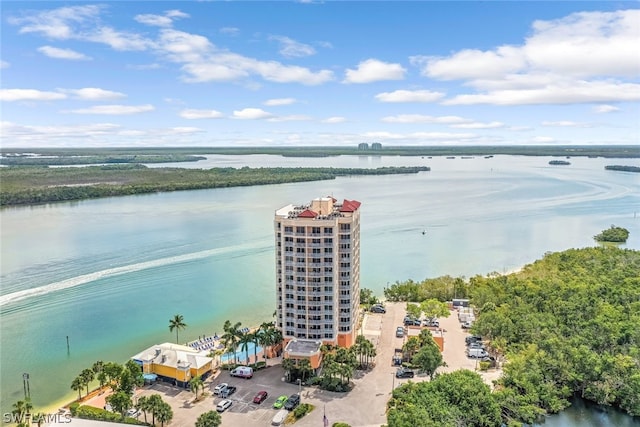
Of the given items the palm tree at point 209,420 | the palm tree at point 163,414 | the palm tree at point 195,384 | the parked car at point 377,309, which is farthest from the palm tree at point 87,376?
the parked car at point 377,309

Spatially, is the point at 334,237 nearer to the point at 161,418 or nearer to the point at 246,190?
the point at 161,418

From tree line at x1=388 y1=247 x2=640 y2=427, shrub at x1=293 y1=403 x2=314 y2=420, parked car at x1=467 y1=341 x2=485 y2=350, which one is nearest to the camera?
tree line at x1=388 y1=247 x2=640 y2=427

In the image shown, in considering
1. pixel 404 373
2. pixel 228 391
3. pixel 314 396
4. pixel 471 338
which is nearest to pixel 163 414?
pixel 228 391

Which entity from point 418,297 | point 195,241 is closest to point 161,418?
point 418,297

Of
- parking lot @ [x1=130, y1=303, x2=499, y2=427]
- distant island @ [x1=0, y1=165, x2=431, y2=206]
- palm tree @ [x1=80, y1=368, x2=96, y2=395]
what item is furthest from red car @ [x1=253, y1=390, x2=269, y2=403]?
distant island @ [x1=0, y1=165, x2=431, y2=206]

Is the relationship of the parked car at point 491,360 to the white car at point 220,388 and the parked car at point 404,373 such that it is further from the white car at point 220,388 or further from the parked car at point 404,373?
the white car at point 220,388

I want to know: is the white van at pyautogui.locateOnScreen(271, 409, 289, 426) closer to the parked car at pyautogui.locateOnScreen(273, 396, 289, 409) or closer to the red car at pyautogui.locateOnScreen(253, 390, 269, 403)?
the parked car at pyautogui.locateOnScreen(273, 396, 289, 409)

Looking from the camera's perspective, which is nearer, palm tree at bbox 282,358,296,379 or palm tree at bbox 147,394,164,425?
palm tree at bbox 147,394,164,425

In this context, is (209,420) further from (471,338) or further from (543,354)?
(471,338)
